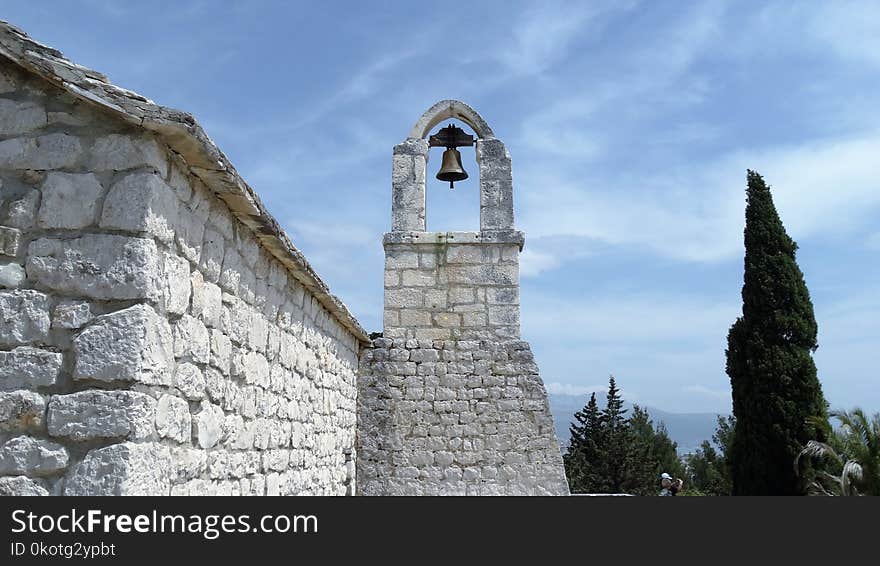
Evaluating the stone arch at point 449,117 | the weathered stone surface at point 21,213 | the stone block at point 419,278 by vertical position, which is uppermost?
the stone arch at point 449,117

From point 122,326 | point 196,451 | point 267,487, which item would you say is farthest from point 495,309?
point 122,326

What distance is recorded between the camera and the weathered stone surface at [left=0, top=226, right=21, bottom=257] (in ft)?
9.07

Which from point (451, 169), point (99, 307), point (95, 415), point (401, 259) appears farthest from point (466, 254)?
point (95, 415)

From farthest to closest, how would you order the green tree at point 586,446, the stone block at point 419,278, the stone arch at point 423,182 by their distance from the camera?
the green tree at point 586,446 < the stone arch at point 423,182 < the stone block at point 419,278

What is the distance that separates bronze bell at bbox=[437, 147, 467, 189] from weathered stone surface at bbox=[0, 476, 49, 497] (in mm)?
6077

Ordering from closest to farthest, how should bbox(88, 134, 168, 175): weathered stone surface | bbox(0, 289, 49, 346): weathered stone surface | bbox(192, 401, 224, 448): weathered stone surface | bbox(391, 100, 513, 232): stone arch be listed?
bbox(0, 289, 49, 346): weathered stone surface, bbox(88, 134, 168, 175): weathered stone surface, bbox(192, 401, 224, 448): weathered stone surface, bbox(391, 100, 513, 232): stone arch

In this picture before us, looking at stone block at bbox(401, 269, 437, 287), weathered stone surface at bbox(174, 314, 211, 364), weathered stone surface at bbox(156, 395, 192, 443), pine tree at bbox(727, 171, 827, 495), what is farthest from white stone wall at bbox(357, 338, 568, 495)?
pine tree at bbox(727, 171, 827, 495)

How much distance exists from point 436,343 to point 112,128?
16.6ft

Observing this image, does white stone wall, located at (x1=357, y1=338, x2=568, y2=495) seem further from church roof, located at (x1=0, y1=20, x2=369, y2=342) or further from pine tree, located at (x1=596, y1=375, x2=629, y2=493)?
pine tree, located at (x1=596, y1=375, x2=629, y2=493)

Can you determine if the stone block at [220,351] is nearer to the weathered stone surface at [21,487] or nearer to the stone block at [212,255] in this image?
the stone block at [212,255]

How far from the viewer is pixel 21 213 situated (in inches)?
110

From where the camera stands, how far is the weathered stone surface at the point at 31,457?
8.54ft

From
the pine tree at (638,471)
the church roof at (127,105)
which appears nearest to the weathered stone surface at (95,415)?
the church roof at (127,105)
